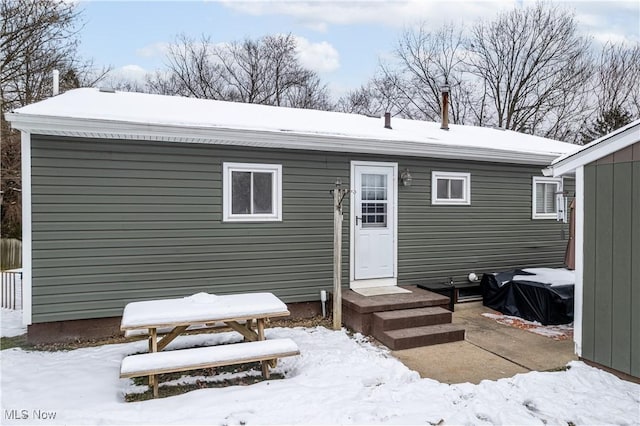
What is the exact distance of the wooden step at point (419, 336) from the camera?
470cm

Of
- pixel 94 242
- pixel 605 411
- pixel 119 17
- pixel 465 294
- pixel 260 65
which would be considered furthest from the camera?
pixel 260 65

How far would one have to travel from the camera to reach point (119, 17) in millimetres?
9625

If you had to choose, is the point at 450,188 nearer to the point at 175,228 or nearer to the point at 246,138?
the point at 246,138

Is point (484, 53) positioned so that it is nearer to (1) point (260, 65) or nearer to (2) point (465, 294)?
(1) point (260, 65)

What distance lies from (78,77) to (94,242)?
1093 cm

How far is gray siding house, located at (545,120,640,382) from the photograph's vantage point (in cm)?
371

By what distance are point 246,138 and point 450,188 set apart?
365 cm

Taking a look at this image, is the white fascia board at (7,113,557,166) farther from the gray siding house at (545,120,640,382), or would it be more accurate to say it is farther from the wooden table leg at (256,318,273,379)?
the wooden table leg at (256,318,273,379)

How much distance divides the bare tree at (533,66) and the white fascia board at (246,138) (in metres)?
13.3

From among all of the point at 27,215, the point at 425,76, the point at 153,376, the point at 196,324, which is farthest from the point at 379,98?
the point at 153,376

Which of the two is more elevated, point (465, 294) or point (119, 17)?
point (119, 17)

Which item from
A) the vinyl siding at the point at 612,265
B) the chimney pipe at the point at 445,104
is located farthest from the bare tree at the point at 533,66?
the vinyl siding at the point at 612,265

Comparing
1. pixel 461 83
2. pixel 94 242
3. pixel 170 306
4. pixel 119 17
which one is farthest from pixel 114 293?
pixel 461 83

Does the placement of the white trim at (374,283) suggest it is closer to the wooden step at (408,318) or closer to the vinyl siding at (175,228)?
the vinyl siding at (175,228)
